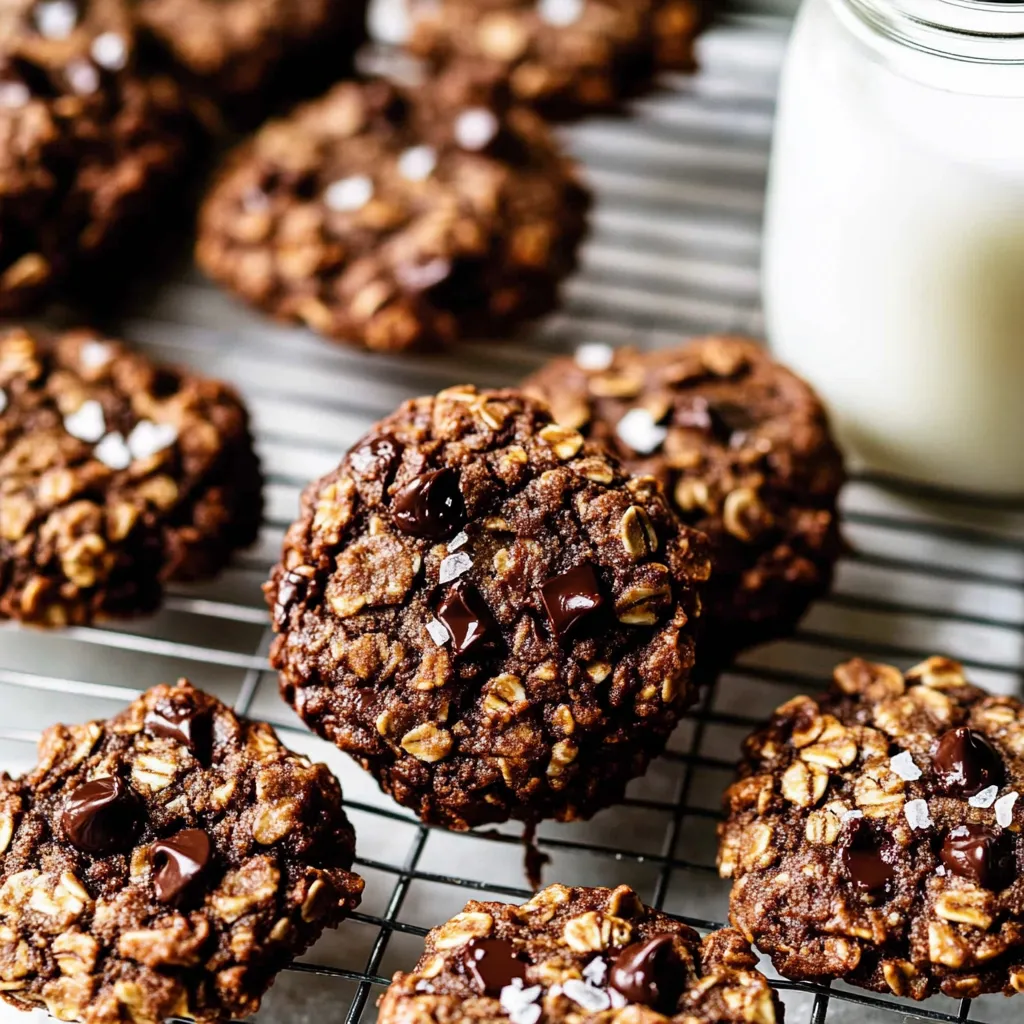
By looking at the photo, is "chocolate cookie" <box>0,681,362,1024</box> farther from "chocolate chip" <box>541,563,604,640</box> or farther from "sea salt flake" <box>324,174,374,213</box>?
"sea salt flake" <box>324,174,374,213</box>

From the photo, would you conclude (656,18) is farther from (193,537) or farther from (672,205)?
(193,537)

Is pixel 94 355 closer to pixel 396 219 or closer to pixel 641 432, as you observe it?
pixel 396 219

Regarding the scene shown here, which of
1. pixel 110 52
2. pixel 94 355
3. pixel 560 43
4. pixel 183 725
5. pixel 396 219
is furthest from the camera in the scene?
pixel 560 43

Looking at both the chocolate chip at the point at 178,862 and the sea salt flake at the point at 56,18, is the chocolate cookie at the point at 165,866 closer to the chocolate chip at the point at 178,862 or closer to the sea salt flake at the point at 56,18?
the chocolate chip at the point at 178,862

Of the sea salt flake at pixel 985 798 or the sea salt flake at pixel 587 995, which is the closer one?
the sea salt flake at pixel 587 995

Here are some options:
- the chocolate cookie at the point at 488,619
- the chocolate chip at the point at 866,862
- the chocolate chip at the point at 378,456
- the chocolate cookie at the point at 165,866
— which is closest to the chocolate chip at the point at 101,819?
the chocolate cookie at the point at 165,866

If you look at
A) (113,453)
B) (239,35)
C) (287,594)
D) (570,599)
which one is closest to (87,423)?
(113,453)

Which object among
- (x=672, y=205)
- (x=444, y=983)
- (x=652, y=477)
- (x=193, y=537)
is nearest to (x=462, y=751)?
(x=444, y=983)

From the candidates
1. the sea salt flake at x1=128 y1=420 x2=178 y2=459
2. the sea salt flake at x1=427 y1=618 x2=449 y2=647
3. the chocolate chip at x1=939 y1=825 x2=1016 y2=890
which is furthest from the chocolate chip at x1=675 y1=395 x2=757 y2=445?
the sea salt flake at x1=128 y1=420 x2=178 y2=459
